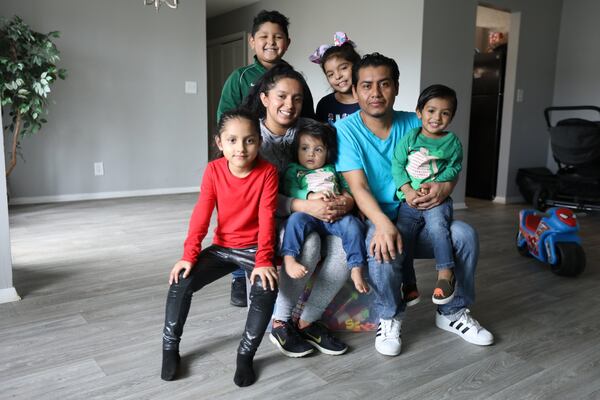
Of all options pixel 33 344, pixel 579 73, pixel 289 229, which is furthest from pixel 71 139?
pixel 579 73

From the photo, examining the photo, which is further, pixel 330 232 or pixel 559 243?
pixel 559 243

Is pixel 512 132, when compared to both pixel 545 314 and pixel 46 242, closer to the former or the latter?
pixel 545 314

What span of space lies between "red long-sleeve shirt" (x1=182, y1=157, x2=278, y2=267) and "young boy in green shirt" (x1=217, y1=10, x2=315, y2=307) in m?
0.57

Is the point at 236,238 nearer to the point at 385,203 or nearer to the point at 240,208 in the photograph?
the point at 240,208

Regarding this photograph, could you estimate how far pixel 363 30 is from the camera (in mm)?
4598

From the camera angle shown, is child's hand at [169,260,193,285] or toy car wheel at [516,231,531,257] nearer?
child's hand at [169,260,193,285]

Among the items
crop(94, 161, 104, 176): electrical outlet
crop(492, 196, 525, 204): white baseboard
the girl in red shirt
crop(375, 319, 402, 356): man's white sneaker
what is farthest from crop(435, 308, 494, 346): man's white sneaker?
crop(94, 161, 104, 176): electrical outlet

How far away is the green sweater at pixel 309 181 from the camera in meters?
1.73

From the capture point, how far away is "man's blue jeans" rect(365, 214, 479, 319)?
169cm

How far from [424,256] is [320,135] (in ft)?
2.01

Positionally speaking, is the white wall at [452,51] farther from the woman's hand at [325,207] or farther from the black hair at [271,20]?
the woman's hand at [325,207]

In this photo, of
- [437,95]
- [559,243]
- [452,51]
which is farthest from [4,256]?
[452,51]

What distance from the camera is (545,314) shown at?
2.10 meters

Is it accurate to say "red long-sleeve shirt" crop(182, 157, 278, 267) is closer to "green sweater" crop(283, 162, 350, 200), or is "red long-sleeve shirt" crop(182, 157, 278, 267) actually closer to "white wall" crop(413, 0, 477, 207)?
"green sweater" crop(283, 162, 350, 200)
